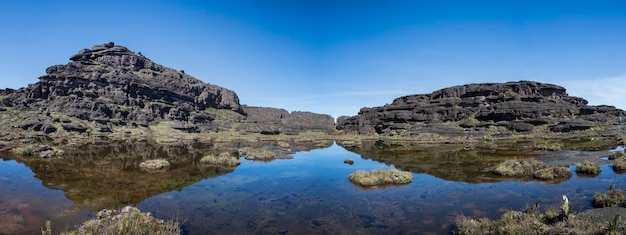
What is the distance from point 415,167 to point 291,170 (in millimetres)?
13813

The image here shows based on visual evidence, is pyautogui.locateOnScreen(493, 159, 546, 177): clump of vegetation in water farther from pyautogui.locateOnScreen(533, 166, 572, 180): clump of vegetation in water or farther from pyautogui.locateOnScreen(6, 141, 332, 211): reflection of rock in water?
pyautogui.locateOnScreen(6, 141, 332, 211): reflection of rock in water

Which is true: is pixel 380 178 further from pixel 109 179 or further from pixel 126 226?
pixel 109 179

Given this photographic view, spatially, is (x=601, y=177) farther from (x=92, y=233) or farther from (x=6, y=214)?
(x=6, y=214)

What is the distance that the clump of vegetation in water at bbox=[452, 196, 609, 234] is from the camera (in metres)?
9.95

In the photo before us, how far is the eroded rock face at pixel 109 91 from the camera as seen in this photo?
120062 mm

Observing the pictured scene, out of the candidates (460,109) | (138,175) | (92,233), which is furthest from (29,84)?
(460,109)

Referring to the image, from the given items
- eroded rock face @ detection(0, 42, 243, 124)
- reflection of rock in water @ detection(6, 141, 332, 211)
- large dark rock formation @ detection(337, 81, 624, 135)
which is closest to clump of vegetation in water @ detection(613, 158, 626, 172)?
reflection of rock in water @ detection(6, 141, 332, 211)

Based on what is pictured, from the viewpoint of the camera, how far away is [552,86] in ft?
399

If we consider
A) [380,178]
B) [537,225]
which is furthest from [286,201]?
[537,225]

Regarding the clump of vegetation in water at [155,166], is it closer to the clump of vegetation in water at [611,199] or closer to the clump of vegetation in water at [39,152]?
the clump of vegetation in water at [39,152]

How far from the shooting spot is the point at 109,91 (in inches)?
5610

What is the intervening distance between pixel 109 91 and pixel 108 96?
512 centimetres

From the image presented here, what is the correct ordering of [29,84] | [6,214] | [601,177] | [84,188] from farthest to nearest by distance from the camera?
[29,84]
[601,177]
[84,188]
[6,214]

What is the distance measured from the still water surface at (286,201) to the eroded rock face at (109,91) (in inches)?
4489
